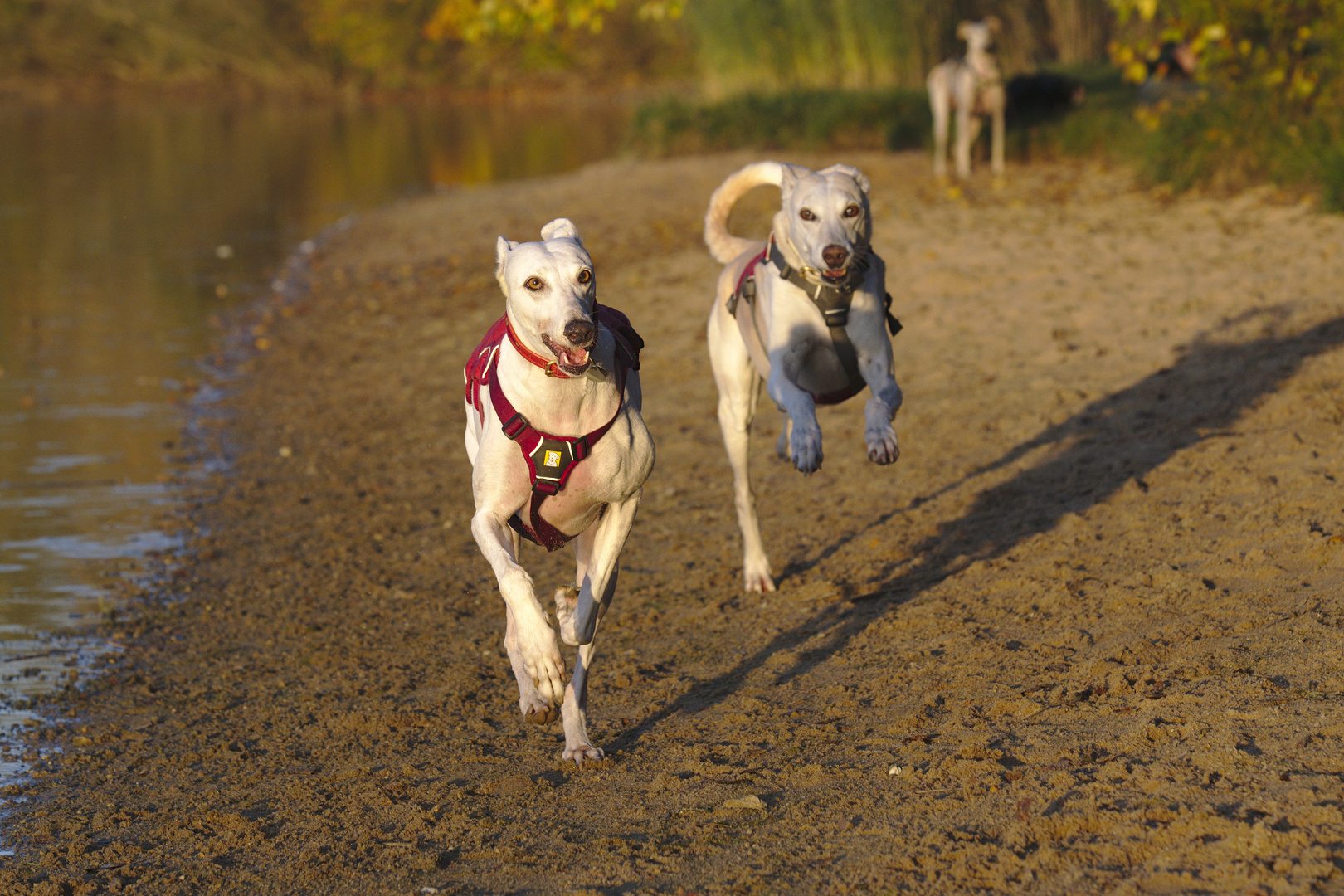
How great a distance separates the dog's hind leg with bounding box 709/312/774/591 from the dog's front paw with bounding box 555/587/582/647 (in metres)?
2.00

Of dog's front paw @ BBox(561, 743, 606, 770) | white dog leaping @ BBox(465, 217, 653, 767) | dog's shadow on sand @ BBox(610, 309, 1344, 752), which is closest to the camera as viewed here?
white dog leaping @ BBox(465, 217, 653, 767)

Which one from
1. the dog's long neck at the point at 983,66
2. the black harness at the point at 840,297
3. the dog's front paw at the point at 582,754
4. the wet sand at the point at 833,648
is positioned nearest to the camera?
the wet sand at the point at 833,648

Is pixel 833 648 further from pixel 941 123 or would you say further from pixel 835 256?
pixel 941 123

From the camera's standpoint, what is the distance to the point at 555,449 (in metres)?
4.50

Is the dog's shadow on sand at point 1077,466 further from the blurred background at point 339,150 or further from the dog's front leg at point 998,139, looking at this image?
the dog's front leg at point 998,139

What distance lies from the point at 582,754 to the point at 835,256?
2.19 metres

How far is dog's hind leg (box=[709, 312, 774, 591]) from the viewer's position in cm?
679

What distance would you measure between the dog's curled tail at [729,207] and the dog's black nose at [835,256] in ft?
3.12

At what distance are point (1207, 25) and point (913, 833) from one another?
11.6 meters

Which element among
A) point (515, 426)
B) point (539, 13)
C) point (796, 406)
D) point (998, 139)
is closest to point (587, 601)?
point (515, 426)

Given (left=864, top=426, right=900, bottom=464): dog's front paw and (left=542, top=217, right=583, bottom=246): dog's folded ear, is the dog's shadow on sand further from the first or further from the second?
(left=542, top=217, right=583, bottom=246): dog's folded ear

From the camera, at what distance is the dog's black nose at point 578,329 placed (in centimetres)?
424

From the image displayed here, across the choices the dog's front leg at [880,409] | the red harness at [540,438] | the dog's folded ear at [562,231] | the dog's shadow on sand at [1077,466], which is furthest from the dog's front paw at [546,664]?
the dog's front leg at [880,409]

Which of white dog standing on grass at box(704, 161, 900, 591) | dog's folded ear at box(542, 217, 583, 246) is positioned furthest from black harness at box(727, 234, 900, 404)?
dog's folded ear at box(542, 217, 583, 246)
